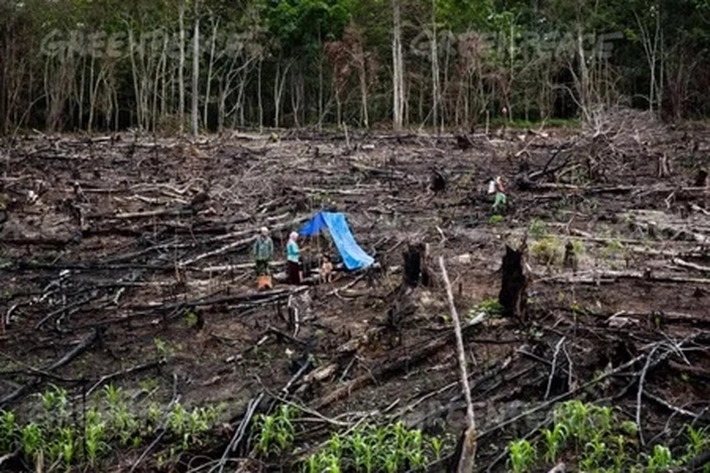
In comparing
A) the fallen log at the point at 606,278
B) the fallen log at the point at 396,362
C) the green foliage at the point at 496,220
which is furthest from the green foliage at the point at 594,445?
the green foliage at the point at 496,220

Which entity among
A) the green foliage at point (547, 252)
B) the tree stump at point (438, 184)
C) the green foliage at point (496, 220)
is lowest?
the green foliage at point (547, 252)

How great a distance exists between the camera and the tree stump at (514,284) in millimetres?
8773

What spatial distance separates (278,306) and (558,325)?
3316 millimetres

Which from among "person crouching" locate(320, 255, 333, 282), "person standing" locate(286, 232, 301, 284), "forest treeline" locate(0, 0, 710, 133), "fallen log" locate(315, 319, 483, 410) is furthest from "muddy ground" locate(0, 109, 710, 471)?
"forest treeline" locate(0, 0, 710, 133)

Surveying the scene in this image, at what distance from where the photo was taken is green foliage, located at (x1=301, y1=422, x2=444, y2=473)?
5.95 metres

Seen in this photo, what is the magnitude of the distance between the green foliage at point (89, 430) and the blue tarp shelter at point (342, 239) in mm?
4706

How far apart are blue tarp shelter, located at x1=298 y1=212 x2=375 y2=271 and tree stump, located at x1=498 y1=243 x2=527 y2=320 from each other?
293cm

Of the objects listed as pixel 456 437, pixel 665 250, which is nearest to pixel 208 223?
pixel 665 250

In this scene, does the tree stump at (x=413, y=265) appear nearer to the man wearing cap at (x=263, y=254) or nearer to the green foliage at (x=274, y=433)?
the man wearing cap at (x=263, y=254)

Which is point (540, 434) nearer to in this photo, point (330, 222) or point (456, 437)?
point (456, 437)

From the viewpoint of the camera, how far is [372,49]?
4466cm

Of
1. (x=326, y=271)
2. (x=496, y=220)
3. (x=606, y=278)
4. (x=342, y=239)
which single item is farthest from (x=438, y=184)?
(x=606, y=278)

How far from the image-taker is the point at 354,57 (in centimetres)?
3956

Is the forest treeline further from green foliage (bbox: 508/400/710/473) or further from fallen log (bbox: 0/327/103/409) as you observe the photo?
green foliage (bbox: 508/400/710/473)
